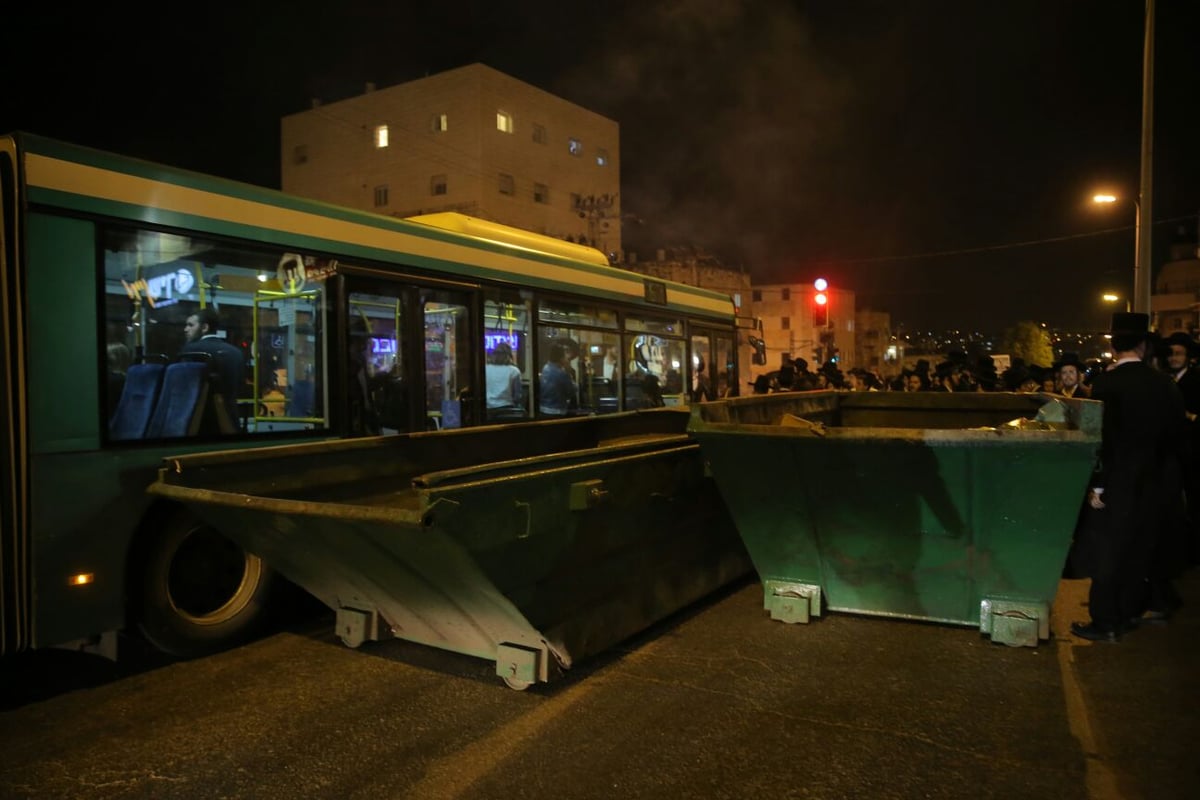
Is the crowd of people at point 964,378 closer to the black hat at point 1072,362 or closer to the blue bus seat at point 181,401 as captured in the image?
the black hat at point 1072,362

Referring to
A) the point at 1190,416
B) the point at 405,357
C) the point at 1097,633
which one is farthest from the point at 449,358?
the point at 1190,416

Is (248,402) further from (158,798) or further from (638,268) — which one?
(638,268)

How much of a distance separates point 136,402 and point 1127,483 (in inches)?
249

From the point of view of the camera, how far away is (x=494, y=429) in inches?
253

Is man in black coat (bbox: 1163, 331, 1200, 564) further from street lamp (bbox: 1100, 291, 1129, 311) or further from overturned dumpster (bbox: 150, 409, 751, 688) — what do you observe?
street lamp (bbox: 1100, 291, 1129, 311)

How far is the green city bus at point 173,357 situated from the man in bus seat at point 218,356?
22 millimetres

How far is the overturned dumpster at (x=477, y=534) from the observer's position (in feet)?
12.8

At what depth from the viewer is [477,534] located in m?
3.84

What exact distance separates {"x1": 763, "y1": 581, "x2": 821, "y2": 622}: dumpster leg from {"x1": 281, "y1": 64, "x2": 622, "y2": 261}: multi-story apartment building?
116ft

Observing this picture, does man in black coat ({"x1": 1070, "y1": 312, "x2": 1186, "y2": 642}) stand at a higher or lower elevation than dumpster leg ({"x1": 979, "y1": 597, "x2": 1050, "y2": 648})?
higher

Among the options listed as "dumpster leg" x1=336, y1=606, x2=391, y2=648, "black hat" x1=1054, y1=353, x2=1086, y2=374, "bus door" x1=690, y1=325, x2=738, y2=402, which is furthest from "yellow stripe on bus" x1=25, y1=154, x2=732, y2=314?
"black hat" x1=1054, y1=353, x2=1086, y2=374

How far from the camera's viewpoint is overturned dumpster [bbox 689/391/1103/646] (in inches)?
179

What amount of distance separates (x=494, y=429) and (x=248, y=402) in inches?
72.1

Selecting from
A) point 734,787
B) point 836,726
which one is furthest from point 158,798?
point 836,726
